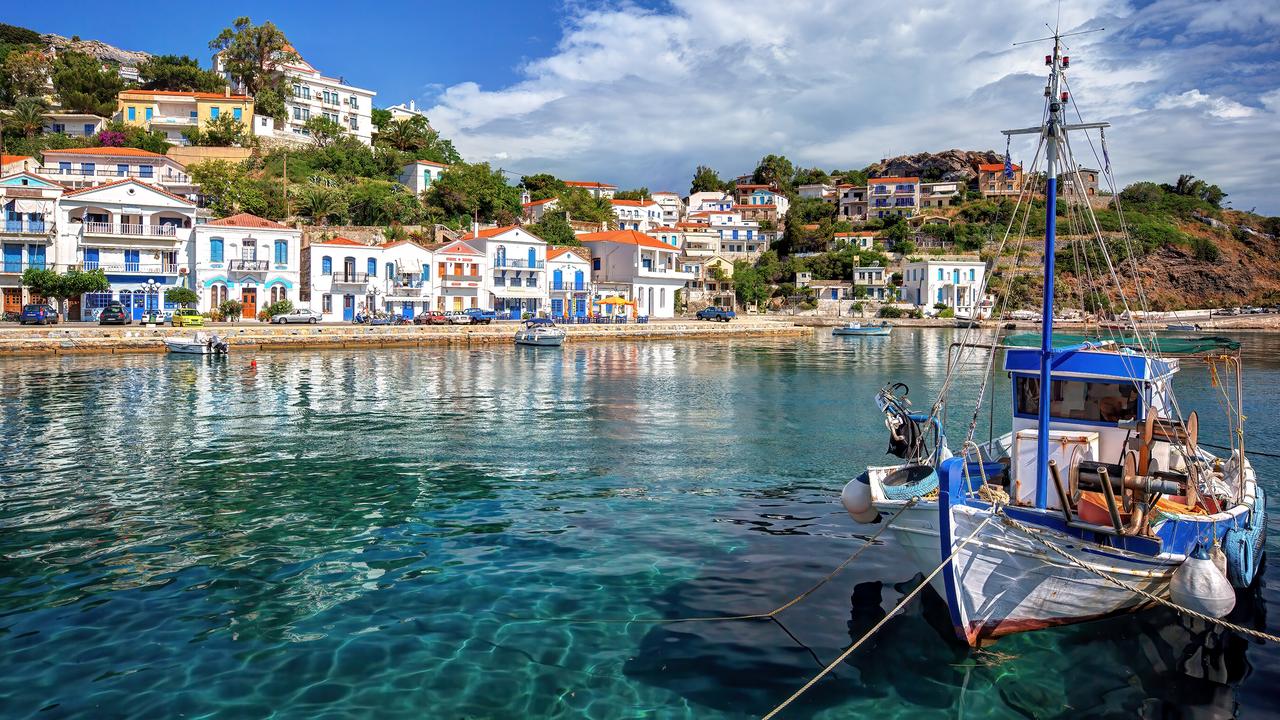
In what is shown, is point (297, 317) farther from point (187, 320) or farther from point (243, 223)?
point (243, 223)

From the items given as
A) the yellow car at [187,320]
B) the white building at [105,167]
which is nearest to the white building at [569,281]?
the yellow car at [187,320]

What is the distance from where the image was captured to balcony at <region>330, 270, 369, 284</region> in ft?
194

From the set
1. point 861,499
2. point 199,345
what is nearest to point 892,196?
point 199,345

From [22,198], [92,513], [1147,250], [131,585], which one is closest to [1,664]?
[131,585]

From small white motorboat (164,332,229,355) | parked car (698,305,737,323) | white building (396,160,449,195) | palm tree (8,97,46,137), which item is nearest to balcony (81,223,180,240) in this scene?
small white motorboat (164,332,229,355)

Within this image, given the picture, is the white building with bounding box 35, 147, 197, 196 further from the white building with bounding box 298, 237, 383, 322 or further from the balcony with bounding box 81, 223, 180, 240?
the white building with bounding box 298, 237, 383, 322

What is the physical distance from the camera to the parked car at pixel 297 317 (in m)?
54.2

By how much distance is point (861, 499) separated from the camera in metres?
10.1

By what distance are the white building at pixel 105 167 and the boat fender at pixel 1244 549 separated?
67.4 meters

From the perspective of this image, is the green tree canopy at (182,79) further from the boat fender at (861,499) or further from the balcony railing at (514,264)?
the boat fender at (861,499)

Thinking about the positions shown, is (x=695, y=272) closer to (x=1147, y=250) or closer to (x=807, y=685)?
(x=1147, y=250)

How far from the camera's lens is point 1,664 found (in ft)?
26.9

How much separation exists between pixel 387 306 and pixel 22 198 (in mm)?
23202

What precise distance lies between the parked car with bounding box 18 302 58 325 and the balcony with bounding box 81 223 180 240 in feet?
20.8
